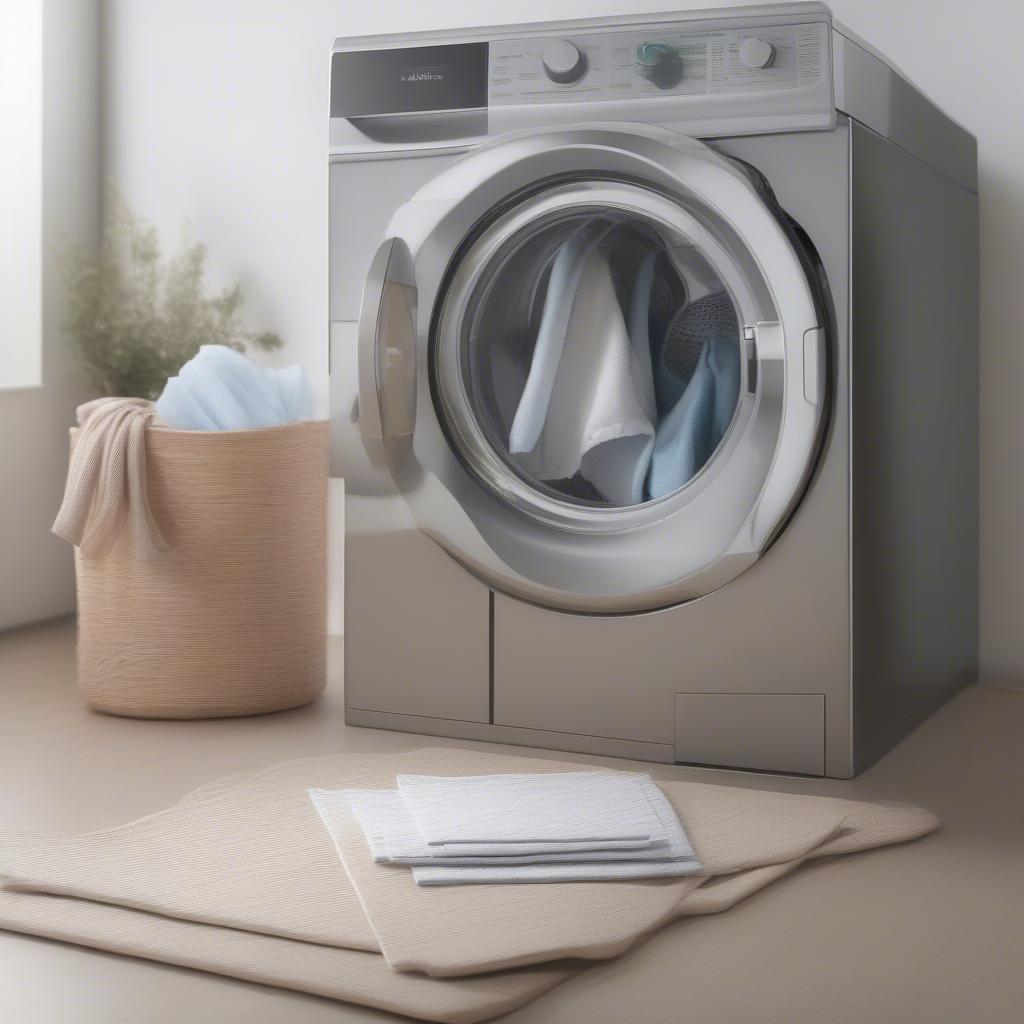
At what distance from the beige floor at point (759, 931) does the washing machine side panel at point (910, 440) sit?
126 mm

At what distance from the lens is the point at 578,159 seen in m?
1.71

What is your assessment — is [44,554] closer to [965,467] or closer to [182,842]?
[182,842]

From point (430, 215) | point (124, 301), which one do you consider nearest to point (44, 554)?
point (124, 301)

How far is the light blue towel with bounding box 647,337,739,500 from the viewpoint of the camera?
171 cm

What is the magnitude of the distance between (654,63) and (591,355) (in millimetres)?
380

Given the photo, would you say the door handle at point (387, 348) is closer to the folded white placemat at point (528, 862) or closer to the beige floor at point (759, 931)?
the beige floor at point (759, 931)

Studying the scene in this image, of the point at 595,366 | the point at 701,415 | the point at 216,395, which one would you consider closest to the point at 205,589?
the point at 216,395

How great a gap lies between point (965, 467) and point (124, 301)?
1596mm

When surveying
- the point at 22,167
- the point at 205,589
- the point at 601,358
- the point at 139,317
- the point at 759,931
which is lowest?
the point at 759,931

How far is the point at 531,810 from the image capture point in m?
1.44

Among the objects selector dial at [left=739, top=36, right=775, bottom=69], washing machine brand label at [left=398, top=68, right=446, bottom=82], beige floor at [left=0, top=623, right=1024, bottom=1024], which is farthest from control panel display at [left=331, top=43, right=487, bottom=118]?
beige floor at [left=0, top=623, right=1024, bottom=1024]

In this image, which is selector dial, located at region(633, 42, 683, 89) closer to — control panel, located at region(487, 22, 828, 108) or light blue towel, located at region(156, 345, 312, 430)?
control panel, located at region(487, 22, 828, 108)

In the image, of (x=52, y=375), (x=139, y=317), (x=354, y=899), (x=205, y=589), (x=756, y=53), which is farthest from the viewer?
(x=52, y=375)

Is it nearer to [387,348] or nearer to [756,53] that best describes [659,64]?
[756,53]
